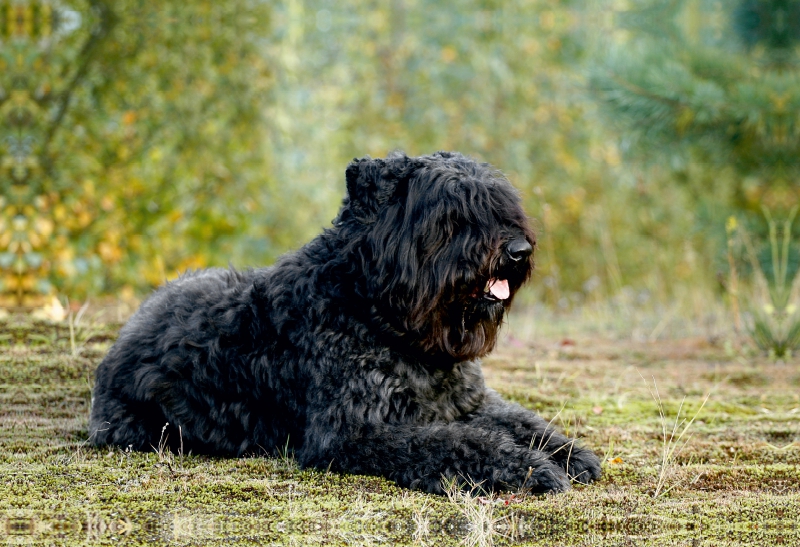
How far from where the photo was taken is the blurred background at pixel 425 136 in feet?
28.7

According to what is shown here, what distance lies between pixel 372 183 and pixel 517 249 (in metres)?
0.90

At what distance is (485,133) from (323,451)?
1280cm

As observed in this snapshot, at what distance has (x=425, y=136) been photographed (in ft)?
54.7

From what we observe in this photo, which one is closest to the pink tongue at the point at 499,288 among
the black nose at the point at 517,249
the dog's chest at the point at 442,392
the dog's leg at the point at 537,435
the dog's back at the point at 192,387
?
the black nose at the point at 517,249

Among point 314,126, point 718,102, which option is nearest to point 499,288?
point 718,102

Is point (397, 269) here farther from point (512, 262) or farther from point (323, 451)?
point (323, 451)

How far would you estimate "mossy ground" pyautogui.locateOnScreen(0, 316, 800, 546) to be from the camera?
10.6 feet

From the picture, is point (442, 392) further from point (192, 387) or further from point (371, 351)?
point (192, 387)

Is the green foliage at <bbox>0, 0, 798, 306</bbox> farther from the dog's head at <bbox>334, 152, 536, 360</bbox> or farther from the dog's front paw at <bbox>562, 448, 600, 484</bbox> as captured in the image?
the dog's front paw at <bbox>562, 448, 600, 484</bbox>

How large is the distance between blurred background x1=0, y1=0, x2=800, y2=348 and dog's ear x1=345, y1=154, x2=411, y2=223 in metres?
1.03

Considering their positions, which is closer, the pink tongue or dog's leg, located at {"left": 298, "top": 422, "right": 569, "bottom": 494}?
dog's leg, located at {"left": 298, "top": 422, "right": 569, "bottom": 494}

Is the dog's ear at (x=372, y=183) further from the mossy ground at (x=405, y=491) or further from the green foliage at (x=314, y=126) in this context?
the green foliage at (x=314, y=126)

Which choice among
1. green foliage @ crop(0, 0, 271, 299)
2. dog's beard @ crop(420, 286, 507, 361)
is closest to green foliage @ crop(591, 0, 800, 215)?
dog's beard @ crop(420, 286, 507, 361)

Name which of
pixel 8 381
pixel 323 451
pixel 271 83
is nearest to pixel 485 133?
pixel 271 83
